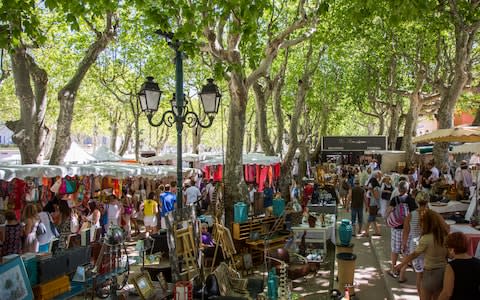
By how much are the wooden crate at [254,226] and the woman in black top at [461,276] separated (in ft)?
17.5

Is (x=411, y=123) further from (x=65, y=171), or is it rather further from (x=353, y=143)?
(x=65, y=171)

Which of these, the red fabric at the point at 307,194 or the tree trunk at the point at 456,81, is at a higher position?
the tree trunk at the point at 456,81

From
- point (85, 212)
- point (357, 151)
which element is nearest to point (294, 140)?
point (85, 212)

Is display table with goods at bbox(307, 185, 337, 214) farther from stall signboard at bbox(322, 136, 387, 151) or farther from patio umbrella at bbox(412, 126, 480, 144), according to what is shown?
stall signboard at bbox(322, 136, 387, 151)

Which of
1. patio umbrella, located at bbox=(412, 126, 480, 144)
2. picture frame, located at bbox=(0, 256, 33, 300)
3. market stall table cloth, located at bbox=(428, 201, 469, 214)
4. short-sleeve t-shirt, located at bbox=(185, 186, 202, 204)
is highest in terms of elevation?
patio umbrella, located at bbox=(412, 126, 480, 144)

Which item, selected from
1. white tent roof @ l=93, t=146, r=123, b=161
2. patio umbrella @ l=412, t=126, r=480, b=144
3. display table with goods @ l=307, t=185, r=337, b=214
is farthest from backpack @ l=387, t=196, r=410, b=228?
white tent roof @ l=93, t=146, r=123, b=161

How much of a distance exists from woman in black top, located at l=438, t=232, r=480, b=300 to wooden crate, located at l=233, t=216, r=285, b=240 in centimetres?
532

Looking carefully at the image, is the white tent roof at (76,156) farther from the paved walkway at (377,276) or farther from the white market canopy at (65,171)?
the paved walkway at (377,276)

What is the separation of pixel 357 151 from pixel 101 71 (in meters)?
17.5

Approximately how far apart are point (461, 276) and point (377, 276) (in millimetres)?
4218

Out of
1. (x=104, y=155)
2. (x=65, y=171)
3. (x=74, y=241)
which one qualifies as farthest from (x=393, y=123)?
(x=74, y=241)

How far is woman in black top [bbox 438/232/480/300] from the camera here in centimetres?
370

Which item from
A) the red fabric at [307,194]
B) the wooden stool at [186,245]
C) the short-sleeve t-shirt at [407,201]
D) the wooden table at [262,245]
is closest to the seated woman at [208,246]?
the wooden table at [262,245]

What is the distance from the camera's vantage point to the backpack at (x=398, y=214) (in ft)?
23.5
